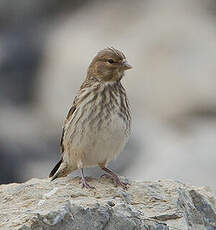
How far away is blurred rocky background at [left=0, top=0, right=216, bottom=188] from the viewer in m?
11.2

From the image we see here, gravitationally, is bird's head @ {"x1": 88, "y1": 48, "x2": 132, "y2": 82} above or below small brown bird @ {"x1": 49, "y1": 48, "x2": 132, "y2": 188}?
above

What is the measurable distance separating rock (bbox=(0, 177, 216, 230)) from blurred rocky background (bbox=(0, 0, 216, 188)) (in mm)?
4298

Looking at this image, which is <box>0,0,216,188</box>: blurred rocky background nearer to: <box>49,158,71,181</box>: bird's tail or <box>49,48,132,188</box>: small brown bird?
<box>49,158,71,181</box>: bird's tail

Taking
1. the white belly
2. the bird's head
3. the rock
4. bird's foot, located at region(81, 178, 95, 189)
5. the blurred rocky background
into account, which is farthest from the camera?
the blurred rocky background

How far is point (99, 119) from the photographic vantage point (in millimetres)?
6238

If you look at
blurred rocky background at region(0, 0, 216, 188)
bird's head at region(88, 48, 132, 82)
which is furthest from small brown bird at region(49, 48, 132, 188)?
blurred rocky background at region(0, 0, 216, 188)

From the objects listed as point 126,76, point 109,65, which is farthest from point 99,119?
point 126,76

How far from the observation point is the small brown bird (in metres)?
6.25

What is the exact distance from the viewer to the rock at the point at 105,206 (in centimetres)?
488

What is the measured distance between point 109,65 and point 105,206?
1.82 metres

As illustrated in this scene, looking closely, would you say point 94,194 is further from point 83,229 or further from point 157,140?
point 157,140

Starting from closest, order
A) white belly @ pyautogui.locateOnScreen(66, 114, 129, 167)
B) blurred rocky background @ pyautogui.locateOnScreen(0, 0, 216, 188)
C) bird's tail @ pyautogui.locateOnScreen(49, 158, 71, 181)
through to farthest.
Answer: white belly @ pyautogui.locateOnScreen(66, 114, 129, 167)
bird's tail @ pyautogui.locateOnScreen(49, 158, 71, 181)
blurred rocky background @ pyautogui.locateOnScreen(0, 0, 216, 188)

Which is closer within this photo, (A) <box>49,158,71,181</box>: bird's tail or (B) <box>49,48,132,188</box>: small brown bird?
(B) <box>49,48,132,188</box>: small brown bird

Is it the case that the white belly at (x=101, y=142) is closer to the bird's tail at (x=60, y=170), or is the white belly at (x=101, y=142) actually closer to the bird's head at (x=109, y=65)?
the bird's tail at (x=60, y=170)
